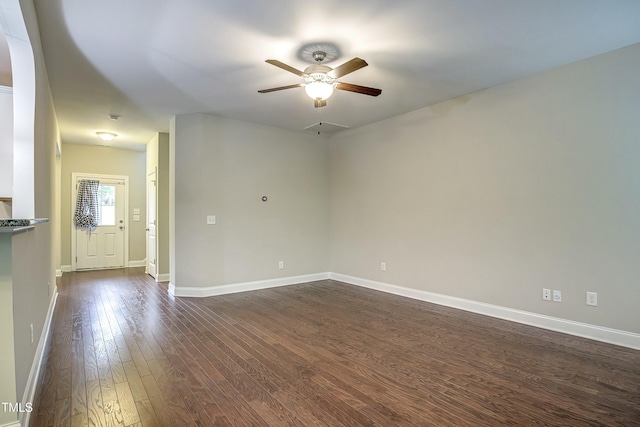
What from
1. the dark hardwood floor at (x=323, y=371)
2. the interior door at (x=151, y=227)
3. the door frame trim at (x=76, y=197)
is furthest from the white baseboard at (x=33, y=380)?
the door frame trim at (x=76, y=197)

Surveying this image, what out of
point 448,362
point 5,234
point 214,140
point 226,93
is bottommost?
point 448,362

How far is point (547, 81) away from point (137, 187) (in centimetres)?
791

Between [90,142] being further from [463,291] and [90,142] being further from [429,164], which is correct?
[463,291]

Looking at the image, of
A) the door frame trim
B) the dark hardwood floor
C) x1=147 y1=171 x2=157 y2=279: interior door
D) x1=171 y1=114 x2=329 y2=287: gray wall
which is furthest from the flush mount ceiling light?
the dark hardwood floor

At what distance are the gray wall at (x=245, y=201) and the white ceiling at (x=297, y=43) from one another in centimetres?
85

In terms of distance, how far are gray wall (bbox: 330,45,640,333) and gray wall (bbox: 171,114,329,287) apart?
1.25 metres

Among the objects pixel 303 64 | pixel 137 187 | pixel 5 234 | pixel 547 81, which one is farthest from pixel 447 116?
pixel 137 187

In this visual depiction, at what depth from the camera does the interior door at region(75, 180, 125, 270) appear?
7.26 m

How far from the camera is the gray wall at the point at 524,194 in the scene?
3150mm

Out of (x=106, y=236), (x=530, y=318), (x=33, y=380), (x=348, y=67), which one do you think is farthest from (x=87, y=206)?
(x=530, y=318)

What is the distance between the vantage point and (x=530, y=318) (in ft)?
12.2

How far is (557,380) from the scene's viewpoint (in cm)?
246

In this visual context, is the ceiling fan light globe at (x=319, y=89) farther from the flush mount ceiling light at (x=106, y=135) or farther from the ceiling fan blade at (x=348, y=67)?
the flush mount ceiling light at (x=106, y=135)

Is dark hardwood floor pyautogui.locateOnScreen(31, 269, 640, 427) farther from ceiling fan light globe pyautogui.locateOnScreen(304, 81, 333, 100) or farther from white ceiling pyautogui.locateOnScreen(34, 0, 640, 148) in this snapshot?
white ceiling pyautogui.locateOnScreen(34, 0, 640, 148)
